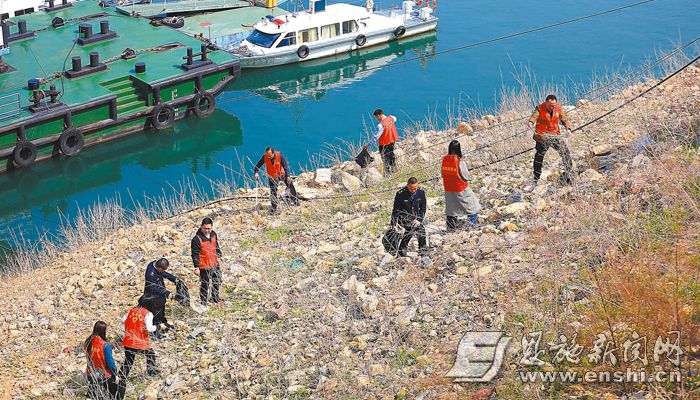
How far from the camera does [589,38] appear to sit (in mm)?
29062

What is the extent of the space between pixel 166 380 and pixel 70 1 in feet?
73.8

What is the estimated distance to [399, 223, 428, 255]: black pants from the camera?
429 inches

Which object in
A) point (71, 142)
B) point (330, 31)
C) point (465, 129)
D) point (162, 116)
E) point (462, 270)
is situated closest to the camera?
point (462, 270)

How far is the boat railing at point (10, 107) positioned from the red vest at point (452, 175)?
509 inches

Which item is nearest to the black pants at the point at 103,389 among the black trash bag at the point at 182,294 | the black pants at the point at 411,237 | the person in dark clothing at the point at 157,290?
the person in dark clothing at the point at 157,290

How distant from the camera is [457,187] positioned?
1104 centimetres

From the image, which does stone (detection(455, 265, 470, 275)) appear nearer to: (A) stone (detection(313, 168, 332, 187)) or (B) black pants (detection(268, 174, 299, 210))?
→ (B) black pants (detection(268, 174, 299, 210))

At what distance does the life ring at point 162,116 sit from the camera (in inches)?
902

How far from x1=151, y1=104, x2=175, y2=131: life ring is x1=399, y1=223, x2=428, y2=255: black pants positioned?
44.0ft

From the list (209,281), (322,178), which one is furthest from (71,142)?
(209,281)

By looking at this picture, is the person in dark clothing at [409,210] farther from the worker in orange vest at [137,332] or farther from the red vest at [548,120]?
the worker in orange vest at [137,332]

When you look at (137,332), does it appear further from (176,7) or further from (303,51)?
(176,7)

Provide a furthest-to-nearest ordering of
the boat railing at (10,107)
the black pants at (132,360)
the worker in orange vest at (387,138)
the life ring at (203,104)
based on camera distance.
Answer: the life ring at (203,104)
the boat railing at (10,107)
the worker in orange vest at (387,138)
the black pants at (132,360)

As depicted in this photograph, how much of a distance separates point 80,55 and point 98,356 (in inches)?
661
